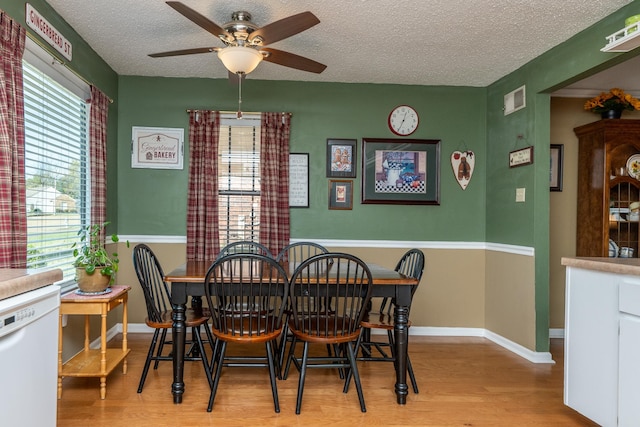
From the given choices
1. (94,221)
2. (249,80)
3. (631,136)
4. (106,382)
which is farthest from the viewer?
(249,80)

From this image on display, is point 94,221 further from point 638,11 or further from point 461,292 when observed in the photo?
point 638,11

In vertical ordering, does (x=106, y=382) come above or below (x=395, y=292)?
below

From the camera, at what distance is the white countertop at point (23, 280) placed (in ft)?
4.77

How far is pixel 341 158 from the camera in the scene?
4.38 meters

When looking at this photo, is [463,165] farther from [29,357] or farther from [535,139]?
[29,357]

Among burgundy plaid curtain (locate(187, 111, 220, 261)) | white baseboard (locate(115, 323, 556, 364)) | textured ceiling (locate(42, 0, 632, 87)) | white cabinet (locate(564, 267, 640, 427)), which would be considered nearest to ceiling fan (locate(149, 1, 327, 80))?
textured ceiling (locate(42, 0, 632, 87))

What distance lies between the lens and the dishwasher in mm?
1407

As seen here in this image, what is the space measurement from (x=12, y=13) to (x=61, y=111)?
2.74 feet

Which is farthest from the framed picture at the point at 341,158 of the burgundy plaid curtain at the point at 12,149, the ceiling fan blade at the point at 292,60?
the burgundy plaid curtain at the point at 12,149

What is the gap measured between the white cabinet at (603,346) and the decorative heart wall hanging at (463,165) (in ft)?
A: 6.97

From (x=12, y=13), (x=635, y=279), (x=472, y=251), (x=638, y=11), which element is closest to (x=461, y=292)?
(x=472, y=251)

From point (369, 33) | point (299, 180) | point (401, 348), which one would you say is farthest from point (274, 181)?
point (401, 348)

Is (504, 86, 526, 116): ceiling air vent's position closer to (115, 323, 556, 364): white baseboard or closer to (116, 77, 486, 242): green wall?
(116, 77, 486, 242): green wall

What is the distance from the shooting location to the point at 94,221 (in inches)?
141
